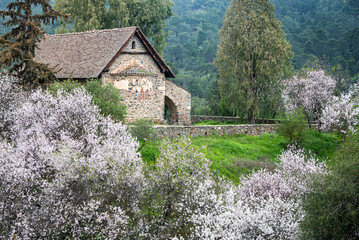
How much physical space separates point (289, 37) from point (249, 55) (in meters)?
51.1

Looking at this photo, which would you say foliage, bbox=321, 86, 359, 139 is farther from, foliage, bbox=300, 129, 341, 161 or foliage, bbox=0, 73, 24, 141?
foliage, bbox=0, 73, 24, 141

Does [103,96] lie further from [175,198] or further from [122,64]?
[175,198]

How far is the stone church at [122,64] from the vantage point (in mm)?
25781

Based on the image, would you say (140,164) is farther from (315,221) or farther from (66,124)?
(315,221)

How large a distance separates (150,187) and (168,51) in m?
80.4

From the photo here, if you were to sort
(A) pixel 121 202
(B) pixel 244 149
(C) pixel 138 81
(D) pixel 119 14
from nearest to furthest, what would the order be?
(A) pixel 121 202, (B) pixel 244 149, (C) pixel 138 81, (D) pixel 119 14

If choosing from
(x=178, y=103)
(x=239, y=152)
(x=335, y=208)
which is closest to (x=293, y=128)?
(x=239, y=152)

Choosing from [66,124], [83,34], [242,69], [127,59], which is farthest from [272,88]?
[66,124]

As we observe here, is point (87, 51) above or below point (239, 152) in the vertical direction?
above

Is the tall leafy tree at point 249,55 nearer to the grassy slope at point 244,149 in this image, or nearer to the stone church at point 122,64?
the grassy slope at point 244,149

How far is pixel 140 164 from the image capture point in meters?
13.3

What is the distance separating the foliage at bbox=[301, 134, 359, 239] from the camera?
10.7 meters

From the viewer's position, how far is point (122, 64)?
86.5 feet

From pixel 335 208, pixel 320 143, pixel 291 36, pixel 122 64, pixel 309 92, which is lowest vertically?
pixel 320 143
